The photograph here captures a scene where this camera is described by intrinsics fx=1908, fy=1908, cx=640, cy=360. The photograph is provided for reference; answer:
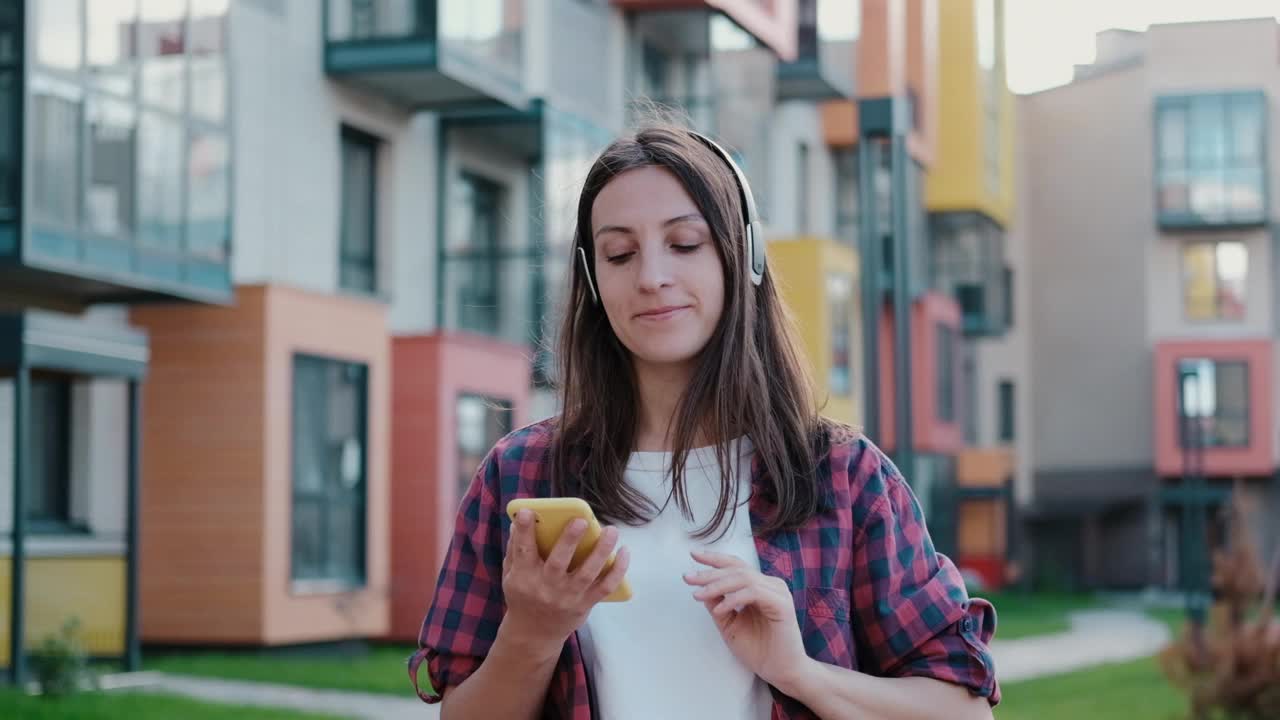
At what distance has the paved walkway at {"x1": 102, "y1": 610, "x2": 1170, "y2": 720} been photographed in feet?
46.8

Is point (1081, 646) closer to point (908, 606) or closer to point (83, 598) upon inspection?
point (83, 598)

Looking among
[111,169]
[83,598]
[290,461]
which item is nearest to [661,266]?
[111,169]

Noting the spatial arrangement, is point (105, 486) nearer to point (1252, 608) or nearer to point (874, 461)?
point (1252, 608)

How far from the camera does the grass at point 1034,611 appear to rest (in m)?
31.3

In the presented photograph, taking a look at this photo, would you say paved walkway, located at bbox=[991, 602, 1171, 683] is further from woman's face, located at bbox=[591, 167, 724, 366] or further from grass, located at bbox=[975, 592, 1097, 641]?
woman's face, located at bbox=[591, 167, 724, 366]

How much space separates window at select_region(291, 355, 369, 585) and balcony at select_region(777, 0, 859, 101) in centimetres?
1379

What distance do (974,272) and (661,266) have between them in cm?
4277

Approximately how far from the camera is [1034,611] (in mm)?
38062

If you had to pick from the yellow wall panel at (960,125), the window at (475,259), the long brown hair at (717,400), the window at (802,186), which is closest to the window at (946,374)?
the yellow wall panel at (960,125)

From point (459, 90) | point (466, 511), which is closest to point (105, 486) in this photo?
point (459, 90)

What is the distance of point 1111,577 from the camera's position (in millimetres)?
48031

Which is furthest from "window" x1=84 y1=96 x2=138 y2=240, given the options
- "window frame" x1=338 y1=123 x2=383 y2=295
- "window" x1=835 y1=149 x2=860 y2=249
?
"window" x1=835 y1=149 x2=860 y2=249

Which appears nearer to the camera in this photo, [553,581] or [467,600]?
[553,581]

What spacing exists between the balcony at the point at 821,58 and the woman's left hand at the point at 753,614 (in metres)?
28.8
